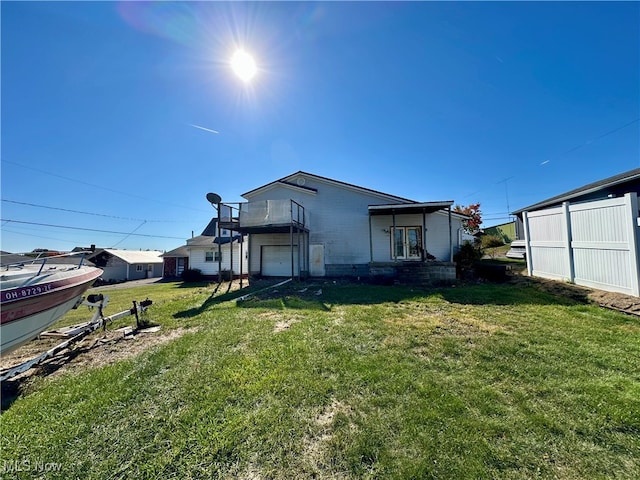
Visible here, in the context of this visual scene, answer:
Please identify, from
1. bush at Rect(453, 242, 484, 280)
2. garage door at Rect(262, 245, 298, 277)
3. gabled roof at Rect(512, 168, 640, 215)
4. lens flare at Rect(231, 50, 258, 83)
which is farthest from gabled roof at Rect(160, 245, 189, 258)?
gabled roof at Rect(512, 168, 640, 215)

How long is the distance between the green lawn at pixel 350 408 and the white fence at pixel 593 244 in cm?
268

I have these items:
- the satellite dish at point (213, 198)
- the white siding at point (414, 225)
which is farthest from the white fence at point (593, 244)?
the satellite dish at point (213, 198)

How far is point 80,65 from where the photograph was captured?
23.4ft

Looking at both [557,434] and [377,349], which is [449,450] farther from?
[377,349]

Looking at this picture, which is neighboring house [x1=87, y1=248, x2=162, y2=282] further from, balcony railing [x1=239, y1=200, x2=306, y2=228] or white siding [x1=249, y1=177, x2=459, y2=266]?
white siding [x1=249, y1=177, x2=459, y2=266]

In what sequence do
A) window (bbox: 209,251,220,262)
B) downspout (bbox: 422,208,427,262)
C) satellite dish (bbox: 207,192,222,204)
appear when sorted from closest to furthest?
satellite dish (bbox: 207,192,222,204) < downspout (bbox: 422,208,427,262) < window (bbox: 209,251,220,262)

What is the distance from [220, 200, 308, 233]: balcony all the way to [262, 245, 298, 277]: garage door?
68.3 inches

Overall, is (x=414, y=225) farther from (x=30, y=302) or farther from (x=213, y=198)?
(x=30, y=302)

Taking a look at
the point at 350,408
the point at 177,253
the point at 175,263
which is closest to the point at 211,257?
the point at 177,253

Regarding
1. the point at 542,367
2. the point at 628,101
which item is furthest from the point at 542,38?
the point at 542,367

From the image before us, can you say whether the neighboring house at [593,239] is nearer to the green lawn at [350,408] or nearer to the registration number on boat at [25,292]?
the green lawn at [350,408]

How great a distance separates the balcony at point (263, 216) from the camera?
11.5m

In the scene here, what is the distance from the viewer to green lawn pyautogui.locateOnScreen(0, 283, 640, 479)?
1.86 metres

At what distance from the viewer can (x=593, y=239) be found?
23.4 feet
